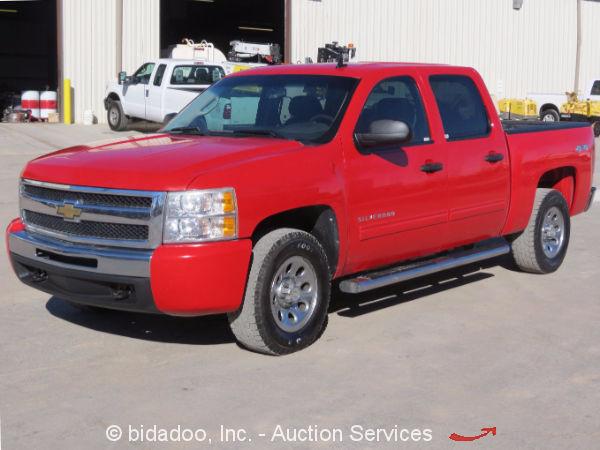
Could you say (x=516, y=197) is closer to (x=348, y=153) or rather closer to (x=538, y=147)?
(x=538, y=147)

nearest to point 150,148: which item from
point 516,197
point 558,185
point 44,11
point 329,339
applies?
point 329,339

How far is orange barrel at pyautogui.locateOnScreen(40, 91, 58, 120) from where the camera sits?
26.0 m

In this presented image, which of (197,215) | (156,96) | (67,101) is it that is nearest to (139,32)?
(67,101)

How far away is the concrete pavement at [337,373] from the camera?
14.9 ft

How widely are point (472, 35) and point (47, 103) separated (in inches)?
605

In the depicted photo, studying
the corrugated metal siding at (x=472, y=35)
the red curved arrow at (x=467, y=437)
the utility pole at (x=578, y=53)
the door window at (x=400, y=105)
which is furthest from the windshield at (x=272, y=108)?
the utility pole at (x=578, y=53)

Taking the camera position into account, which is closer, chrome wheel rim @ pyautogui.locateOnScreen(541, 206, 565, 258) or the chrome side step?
the chrome side step

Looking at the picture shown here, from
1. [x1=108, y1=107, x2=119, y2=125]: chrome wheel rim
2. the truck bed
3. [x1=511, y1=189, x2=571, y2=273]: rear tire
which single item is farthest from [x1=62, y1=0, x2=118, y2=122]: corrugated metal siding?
[x1=511, y1=189, x2=571, y2=273]: rear tire

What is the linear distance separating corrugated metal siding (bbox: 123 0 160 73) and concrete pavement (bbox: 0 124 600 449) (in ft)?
65.5

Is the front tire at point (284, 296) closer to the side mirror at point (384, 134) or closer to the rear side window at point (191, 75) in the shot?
the side mirror at point (384, 134)

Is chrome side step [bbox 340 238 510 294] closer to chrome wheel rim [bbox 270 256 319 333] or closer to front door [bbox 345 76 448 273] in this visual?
front door [bbox 345 76 448 273]

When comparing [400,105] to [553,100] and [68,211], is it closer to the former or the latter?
[68,211]

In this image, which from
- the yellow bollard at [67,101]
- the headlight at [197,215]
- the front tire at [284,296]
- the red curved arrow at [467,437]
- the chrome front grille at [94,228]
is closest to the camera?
the red curved arrow at [467,437]

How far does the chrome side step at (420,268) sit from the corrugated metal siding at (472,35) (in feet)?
72.9
